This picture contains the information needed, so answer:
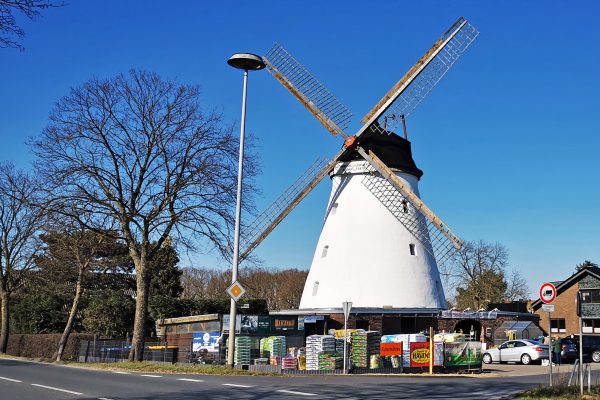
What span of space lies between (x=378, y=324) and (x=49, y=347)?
67.2 ft

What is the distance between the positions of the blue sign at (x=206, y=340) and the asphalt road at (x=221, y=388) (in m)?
10.5

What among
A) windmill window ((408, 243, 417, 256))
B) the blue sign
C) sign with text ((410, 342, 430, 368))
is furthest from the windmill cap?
sign with text ((410, 342, 430, 368))

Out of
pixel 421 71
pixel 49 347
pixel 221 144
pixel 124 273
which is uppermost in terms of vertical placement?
pixel 421 71

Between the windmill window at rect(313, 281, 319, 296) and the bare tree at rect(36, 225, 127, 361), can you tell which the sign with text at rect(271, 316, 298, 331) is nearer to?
the windmill window at rect(313, 281, 319, 296)

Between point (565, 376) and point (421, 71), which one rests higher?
point (421, 71)

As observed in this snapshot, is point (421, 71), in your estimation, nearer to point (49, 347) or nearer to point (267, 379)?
point (267, 379)

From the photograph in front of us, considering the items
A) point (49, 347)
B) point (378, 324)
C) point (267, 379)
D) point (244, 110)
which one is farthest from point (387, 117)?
point (49, 347)

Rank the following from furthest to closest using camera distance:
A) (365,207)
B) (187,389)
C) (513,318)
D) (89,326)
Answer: (89,326), (513,318), (365,207), (187,389)

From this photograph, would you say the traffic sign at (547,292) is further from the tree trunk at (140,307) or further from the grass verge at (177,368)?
the tree trunk at (140,307)

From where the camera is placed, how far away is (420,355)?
26.3m

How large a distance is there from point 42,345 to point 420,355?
86.3 ft

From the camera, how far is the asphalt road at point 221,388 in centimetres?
1541

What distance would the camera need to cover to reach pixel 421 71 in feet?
125

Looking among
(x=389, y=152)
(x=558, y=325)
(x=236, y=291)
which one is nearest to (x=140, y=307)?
(x=236, y=291)
